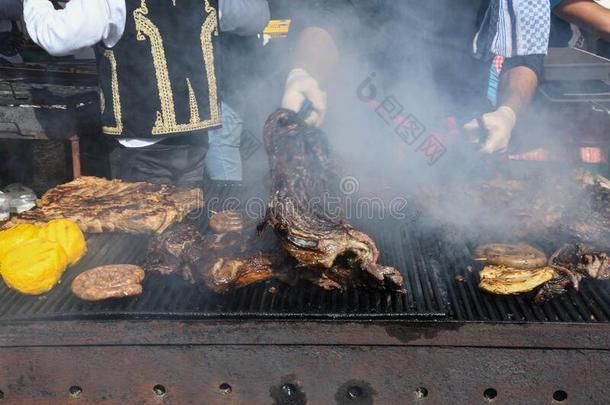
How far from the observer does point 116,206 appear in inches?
151

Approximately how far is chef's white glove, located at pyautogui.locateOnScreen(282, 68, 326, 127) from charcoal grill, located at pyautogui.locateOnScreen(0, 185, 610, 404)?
62.1 inches

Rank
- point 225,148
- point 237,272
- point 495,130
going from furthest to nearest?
point 225,148 → point 495,130 → point 237,272

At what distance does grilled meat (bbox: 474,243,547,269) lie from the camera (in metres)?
3.08

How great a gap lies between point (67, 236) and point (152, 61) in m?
1.87

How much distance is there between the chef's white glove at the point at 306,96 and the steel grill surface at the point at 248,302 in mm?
1334

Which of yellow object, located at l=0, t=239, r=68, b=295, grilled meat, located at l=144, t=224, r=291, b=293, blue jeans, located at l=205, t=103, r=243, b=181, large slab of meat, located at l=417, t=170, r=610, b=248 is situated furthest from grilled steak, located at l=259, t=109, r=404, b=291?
blue jeans, located at l=205, t=103, r=243, b=181

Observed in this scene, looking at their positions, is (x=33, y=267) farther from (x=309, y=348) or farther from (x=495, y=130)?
(x=495, y=130)

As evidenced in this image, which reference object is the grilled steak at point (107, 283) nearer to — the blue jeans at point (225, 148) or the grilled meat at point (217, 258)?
the grilled meat at point (217, 258)

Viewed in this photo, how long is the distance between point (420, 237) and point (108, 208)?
2.29 metres

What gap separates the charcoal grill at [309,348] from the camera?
8.93ft

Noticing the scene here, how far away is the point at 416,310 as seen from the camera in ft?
9.17

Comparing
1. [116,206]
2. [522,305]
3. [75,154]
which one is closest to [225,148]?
[75,154]

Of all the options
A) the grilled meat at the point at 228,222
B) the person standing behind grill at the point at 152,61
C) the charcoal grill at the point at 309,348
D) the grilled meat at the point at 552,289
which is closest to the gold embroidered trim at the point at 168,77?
the person standing behind grill at the point at 152,61

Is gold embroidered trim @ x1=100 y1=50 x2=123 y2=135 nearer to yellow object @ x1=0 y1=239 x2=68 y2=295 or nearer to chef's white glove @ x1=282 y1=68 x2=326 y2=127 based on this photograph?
chef's white glove @ x1=282 y1=68 x2=326 y2=127
